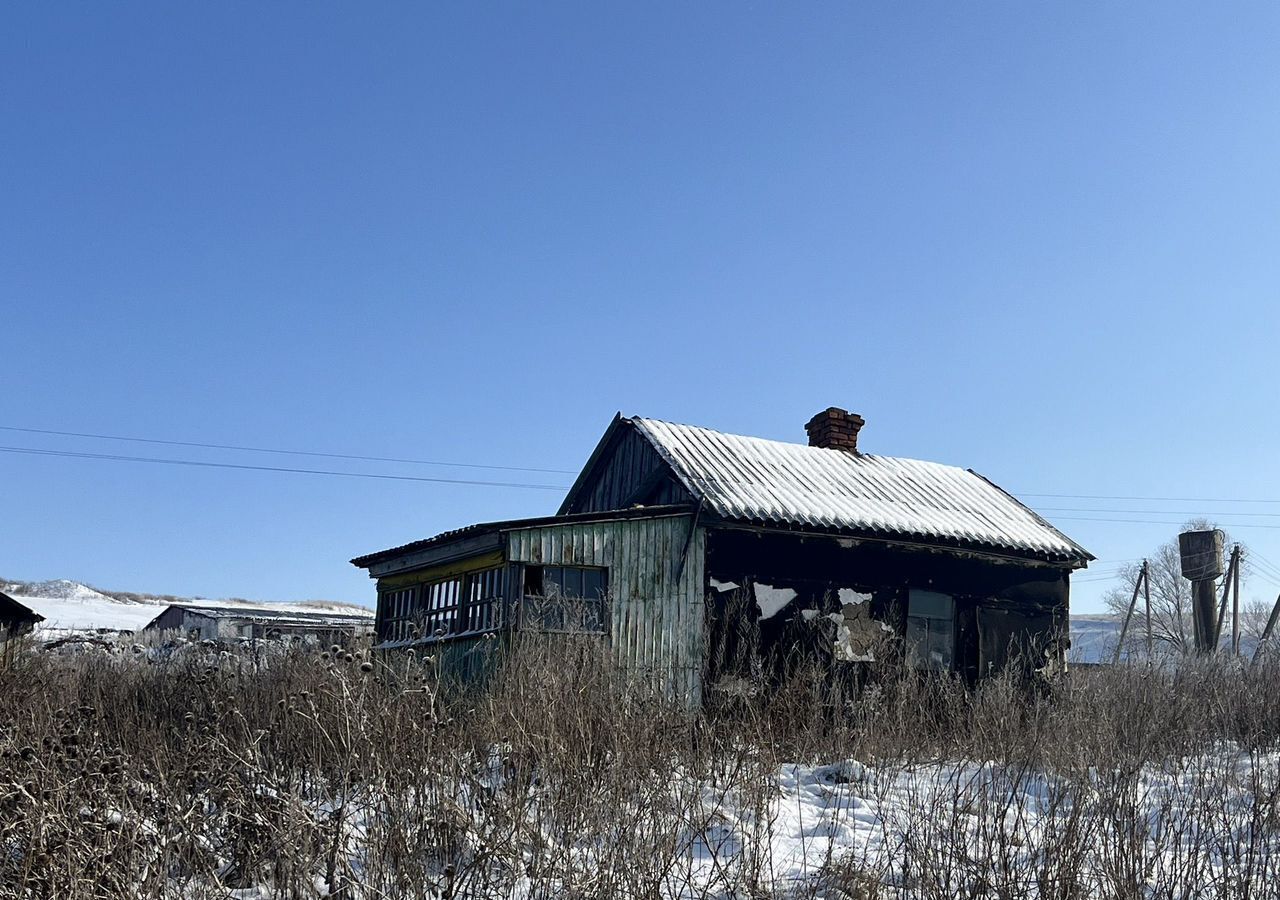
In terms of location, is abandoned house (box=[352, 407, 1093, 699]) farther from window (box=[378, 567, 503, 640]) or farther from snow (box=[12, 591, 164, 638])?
snow (box=[12, 591, 164, 638])

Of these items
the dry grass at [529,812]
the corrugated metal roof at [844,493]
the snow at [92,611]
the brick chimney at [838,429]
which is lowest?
the snow at [92,611]

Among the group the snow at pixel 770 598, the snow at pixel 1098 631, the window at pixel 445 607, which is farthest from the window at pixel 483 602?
the snow at pixel 1098 631

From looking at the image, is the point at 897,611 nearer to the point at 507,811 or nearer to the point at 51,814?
the point at 507,811

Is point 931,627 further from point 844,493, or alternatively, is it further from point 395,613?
point 395,613

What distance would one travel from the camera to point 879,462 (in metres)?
18.6

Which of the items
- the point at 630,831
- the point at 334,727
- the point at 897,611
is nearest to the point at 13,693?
the point at 334,727

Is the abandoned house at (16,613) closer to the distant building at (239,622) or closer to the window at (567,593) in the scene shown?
the distant building at (239,622)

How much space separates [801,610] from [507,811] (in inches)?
373

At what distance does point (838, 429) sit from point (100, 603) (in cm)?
5862

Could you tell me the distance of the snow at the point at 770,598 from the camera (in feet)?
46.2

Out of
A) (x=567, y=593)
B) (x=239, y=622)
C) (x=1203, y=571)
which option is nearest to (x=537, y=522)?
(x=567, y=593)

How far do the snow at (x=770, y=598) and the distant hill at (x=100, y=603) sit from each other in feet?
154

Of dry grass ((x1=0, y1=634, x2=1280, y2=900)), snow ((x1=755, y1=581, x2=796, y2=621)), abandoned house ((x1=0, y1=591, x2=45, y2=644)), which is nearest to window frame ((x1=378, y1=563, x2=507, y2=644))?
snow ((x1=755, y1=581, x2=796, y2=621))

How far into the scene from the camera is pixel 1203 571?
93.0ft
